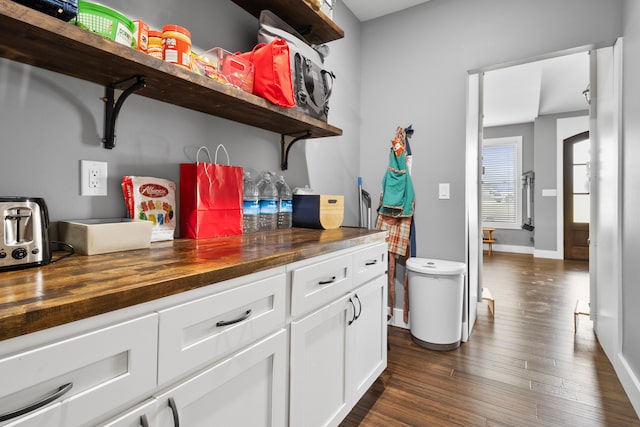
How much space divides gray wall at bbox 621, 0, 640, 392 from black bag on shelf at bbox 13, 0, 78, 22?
8.00ft

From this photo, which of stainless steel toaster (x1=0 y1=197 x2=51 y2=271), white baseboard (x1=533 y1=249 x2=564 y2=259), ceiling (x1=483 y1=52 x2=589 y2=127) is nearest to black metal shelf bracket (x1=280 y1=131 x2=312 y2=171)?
stainless steel toaster (x1=0 y1=197 x2=51 y2=271)

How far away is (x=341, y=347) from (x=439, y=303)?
3.99 feet

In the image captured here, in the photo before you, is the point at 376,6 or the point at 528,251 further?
the point at 528,251

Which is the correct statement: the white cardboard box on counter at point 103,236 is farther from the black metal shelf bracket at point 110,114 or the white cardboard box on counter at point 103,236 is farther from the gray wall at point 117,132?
the black metal shelf bracket at point 110,114

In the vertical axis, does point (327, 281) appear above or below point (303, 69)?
below

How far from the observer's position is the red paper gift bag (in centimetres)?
132

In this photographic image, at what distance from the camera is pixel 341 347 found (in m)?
1.38

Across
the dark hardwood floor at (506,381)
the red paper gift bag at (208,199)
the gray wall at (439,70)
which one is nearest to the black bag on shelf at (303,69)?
the red paper gift bag at (208,199)

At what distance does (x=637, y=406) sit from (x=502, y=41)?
2334 millimetres

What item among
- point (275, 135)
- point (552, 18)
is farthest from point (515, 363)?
point (552, 18)

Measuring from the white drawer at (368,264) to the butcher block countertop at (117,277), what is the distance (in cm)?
37

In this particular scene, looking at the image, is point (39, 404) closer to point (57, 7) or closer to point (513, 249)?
point (57, 7)

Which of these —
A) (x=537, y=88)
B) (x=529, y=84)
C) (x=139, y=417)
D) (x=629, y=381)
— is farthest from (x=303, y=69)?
(x=537, y=88)

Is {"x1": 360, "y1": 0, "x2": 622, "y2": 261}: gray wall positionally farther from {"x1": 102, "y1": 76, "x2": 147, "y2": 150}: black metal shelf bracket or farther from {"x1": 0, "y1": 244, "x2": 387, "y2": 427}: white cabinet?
{"x1": 102, "y1": 76, "x2": 147, "y2": 150}: black metal shelf bracket
